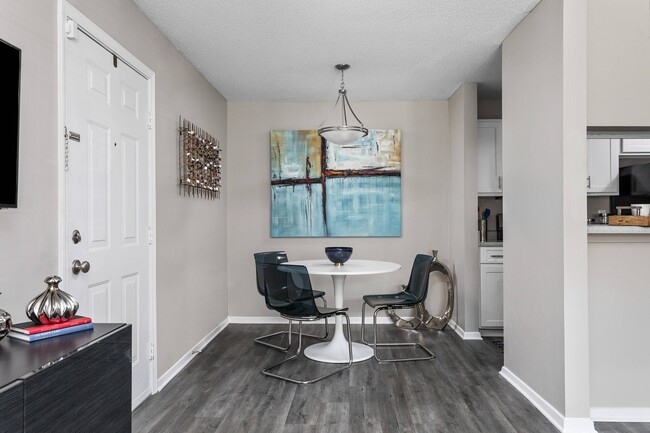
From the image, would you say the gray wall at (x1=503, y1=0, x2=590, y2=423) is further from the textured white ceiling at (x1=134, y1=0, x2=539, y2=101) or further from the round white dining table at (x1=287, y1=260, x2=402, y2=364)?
the round white dining table at (x1=287, y1=260, x2=402, y2=364)

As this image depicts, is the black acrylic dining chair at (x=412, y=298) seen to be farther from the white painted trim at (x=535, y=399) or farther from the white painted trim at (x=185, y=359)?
the white painted trim at (x=185, y=359)

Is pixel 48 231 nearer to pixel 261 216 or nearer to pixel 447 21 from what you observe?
pixel 447 21

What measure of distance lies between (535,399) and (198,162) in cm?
321

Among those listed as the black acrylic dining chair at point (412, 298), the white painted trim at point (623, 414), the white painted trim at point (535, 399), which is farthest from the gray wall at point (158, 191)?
the white painted trim at point (623, 414)

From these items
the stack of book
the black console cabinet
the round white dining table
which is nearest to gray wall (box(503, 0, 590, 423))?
the round white dining table

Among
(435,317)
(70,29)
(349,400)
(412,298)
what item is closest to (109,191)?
(70,29)

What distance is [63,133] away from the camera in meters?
2.02

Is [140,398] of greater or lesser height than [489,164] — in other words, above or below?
below

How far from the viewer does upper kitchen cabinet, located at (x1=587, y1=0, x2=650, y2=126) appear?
8.32ft

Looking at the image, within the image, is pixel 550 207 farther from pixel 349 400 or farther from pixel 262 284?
pixel 262 284

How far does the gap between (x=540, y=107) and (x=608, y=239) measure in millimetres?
914

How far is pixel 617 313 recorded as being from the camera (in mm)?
2578

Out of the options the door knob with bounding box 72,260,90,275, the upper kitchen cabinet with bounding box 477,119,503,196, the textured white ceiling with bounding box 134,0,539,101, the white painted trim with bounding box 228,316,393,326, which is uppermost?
the textured white ceiling with bounding box 134,0,539,101

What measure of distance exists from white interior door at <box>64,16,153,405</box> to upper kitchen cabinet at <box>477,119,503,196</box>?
11.1ft
